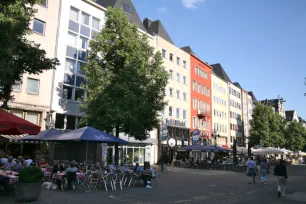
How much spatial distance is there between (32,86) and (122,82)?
8.66 metres

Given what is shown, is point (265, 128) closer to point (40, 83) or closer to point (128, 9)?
point (128, 9)

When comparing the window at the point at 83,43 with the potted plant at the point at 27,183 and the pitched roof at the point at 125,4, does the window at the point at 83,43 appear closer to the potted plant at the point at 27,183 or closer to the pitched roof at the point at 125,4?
the pitched roof at the point at 125,4

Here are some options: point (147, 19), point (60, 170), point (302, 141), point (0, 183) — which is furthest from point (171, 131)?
point (302, 141)

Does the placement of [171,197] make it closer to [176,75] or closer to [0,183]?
[0,183]

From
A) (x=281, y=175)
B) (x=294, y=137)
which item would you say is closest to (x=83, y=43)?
(x=281, y=175)

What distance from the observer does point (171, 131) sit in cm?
4450

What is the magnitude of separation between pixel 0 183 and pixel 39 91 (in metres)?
16.7

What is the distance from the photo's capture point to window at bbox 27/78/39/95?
2635 centimetres

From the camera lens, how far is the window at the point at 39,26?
1076 inches

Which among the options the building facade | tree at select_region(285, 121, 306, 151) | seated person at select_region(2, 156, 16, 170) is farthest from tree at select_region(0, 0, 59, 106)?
tree at select_region(285, 121, 306, 151)

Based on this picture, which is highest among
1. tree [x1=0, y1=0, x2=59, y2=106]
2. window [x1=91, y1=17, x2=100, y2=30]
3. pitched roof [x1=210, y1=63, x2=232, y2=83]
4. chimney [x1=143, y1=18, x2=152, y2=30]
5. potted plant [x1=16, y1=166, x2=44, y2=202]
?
chimney [x1=143, y1=18, x2=152, y2=30]

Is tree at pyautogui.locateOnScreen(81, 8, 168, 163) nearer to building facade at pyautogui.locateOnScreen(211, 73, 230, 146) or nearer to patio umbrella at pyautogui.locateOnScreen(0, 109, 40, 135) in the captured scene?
patio umbrella at pyautogui.locateOnScreen(0, 109, 40, 135)

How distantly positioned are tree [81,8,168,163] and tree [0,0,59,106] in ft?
30.9

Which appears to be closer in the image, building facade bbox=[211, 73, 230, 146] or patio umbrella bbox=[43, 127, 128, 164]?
patio umbrella bbox=[43, 127, 128, 164]
